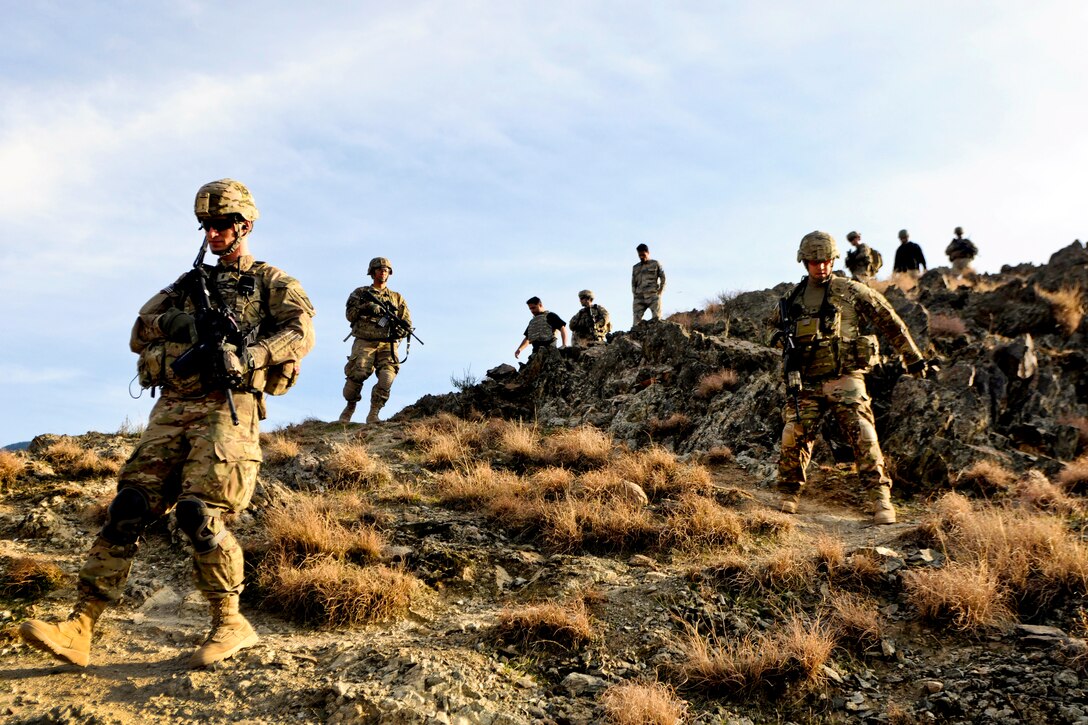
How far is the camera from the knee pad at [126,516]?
391cm

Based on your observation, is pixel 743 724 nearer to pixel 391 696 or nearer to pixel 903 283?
pixel 391 696

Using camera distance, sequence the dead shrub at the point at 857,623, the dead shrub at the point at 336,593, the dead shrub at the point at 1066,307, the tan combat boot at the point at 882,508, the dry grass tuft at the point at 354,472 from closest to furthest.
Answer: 1. the dead shrub at the point at 857,623
2. the dead shrub at the point at 336,593
3. the tan combat boot at the point at 882,508
4. the dry grass tuft at the point at 354,472
5. the dead shrub at the point at 1066,307

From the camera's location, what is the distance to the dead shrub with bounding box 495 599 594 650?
4398mm

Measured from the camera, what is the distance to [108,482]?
7.16 meters

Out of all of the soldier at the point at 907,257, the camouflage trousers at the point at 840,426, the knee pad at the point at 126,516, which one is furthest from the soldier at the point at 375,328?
the soldier at the point at 907,257

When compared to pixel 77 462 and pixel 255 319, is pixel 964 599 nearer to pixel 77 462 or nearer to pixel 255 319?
pixel 255 319

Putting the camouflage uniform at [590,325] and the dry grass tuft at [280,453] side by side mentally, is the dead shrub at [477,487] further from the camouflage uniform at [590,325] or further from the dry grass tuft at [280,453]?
the camouflage uniform at [590,325]

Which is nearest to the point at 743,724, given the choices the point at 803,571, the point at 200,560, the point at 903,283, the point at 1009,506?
the point at 803,571

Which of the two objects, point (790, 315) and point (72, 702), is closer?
point (72, 702)

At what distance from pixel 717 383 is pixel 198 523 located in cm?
877

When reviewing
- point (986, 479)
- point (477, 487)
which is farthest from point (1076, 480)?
point (477, 487)

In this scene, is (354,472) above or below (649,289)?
below

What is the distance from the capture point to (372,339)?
37.8 ft

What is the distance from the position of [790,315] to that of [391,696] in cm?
560
